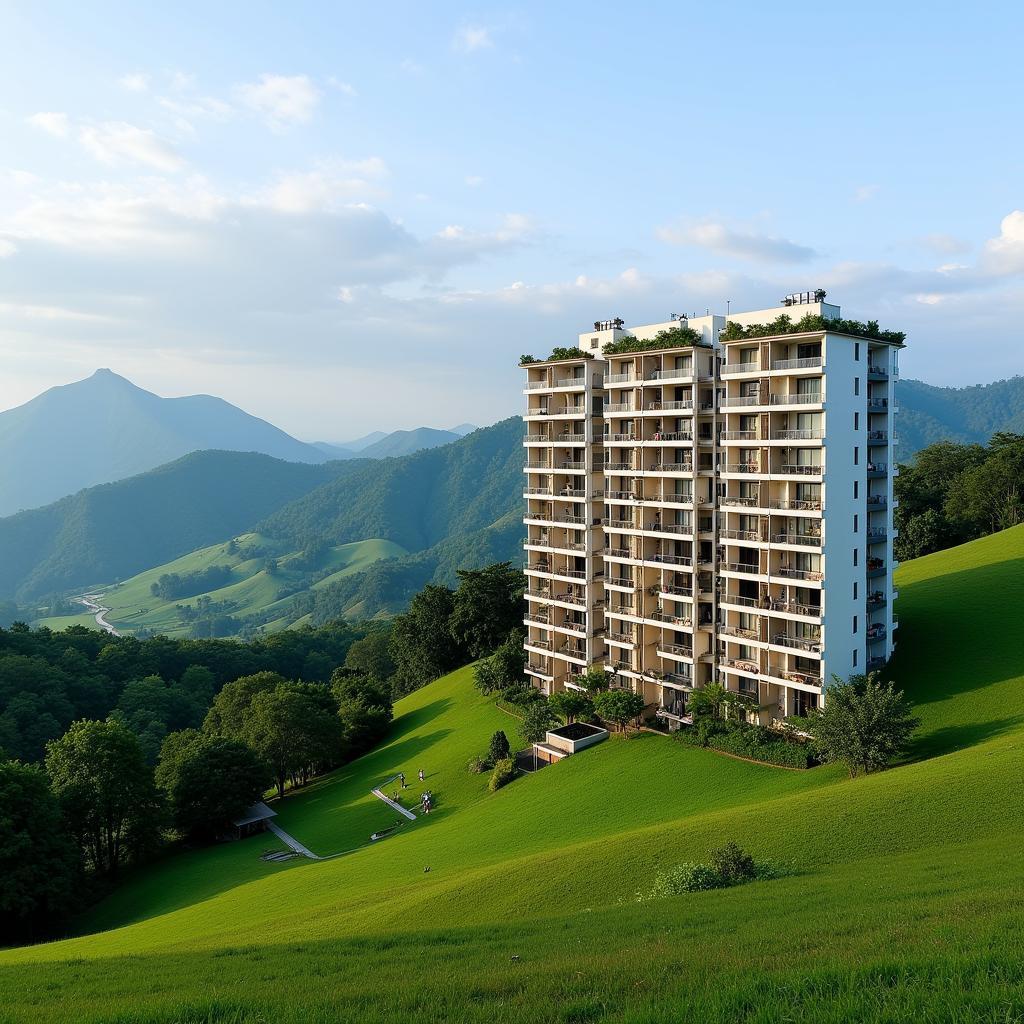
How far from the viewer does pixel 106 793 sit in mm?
48188

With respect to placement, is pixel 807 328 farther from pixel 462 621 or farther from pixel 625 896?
pixel 462 621

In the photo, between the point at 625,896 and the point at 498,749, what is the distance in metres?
26.0

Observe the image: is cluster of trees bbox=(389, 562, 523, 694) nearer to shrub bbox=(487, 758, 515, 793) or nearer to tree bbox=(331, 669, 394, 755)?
tree bbox=(331, 669, 394, 755)

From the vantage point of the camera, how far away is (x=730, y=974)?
1068cm

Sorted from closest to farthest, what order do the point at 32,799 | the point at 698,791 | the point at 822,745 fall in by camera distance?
the point at 822,745 → the point at 698,791 → the point at 32,799

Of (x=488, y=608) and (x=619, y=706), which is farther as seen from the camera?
(x=488, y=608)

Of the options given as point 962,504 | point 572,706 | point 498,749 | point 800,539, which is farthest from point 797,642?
point 962,504

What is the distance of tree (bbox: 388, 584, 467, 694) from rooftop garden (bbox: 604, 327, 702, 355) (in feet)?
123

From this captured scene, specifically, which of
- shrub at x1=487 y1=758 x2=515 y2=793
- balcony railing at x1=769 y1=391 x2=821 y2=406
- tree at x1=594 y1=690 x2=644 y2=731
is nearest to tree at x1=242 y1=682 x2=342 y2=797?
shrub at x1=487 y1=758 x2=515 y2=793

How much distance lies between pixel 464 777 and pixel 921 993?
42146mm

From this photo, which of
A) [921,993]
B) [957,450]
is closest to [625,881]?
[921,993]

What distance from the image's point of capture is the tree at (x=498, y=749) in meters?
49.1

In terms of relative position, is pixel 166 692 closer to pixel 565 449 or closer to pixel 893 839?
pixel 565 449

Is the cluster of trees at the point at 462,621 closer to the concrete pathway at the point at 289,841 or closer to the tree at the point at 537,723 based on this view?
the tree at the point at 537,723
